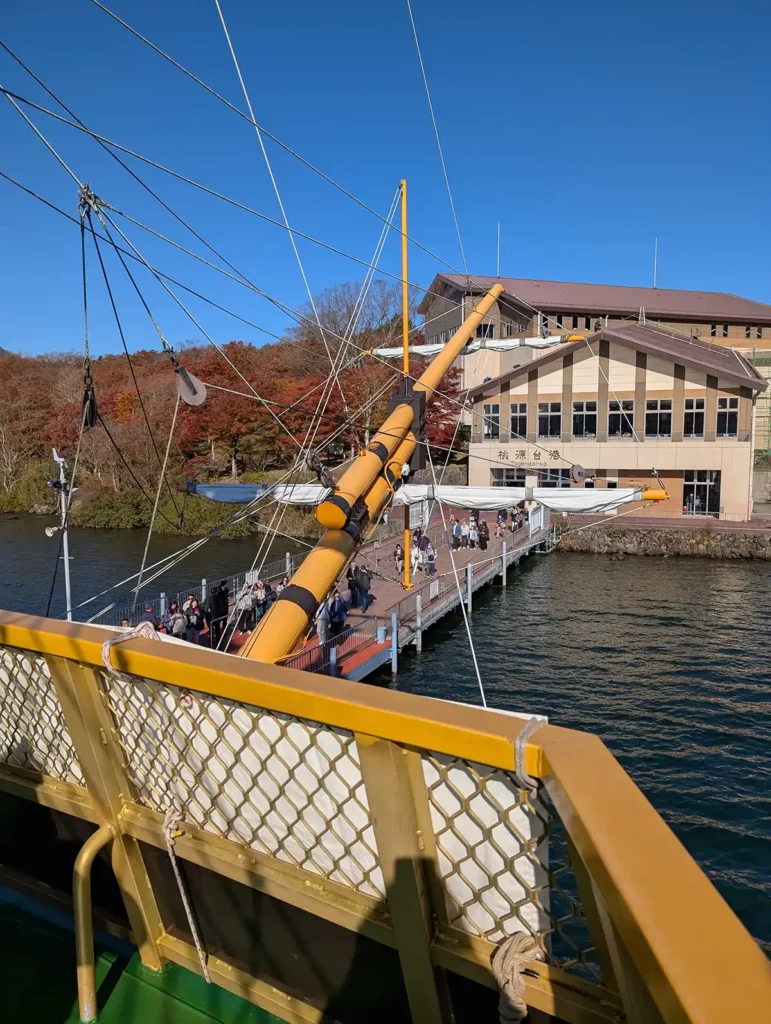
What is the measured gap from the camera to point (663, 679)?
15625mm

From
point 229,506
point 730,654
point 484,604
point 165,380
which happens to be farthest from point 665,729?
point 165,380

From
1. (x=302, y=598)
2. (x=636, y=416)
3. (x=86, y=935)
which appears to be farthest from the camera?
(x=636, y=416)

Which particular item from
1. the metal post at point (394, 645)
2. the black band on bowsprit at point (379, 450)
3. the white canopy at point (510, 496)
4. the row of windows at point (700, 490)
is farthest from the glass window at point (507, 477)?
the black band on bowsprit at point (379, 450)

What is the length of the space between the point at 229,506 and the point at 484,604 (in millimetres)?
20757

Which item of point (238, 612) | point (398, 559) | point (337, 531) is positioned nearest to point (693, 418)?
point (398, 559)

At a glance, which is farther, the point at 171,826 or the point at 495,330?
the point at 495,330

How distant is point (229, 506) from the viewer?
39000mm

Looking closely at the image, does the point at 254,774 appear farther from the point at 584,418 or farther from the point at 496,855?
the point at 584,418

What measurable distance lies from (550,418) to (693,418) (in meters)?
7.14

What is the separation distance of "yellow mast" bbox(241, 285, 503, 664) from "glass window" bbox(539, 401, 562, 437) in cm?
2531

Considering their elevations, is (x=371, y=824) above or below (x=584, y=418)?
below

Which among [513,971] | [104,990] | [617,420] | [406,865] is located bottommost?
[104,990]

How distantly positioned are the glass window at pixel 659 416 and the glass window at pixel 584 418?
268 cm

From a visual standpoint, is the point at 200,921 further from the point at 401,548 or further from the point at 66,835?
the point at 401,548
